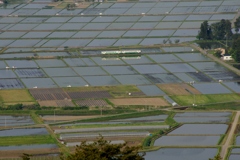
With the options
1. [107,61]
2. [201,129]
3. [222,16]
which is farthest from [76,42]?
[201,129]

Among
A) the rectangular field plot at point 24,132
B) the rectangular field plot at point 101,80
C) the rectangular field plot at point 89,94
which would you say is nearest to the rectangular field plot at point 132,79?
the rectangular field plot at point 101,80

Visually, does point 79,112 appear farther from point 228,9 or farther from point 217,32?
point 228,9

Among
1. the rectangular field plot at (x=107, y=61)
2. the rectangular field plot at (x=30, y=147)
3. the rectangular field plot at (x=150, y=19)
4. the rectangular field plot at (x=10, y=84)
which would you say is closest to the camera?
the rectangular field plot at (x=30, y=147)

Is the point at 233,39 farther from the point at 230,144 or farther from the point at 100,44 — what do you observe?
the point at 230,144

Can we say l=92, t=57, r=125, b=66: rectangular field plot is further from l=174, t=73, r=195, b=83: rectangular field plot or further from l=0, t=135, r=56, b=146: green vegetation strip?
l=0, t=135, r=56, b=146: green vegetation strip

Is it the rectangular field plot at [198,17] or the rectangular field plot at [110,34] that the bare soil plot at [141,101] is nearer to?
the rectangular field plot at [110,34]

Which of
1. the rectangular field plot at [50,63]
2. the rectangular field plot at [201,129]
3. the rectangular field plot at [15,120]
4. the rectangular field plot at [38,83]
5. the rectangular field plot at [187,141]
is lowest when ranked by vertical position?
the rectangular field plot at [187,141]

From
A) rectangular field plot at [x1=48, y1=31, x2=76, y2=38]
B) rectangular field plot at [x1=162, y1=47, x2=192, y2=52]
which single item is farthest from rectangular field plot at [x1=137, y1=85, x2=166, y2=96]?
rectangular field plot at [x1=48, y1=31, x2=76, y2=38]
